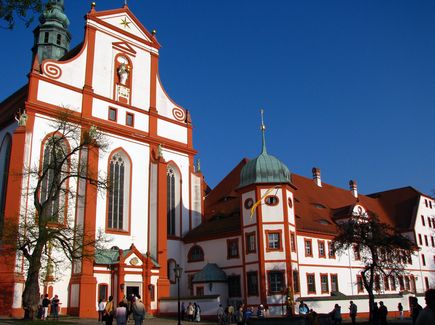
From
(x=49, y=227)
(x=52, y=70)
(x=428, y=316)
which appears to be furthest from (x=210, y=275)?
(x=428, y=316)

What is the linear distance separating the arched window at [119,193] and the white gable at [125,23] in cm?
1144

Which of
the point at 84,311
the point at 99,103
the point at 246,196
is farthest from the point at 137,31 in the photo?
the point at 84,311

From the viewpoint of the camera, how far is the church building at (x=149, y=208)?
34281mm

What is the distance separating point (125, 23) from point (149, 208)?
53.6 feet

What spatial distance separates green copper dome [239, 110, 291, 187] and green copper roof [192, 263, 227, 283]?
22.7ft

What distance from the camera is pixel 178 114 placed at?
4616cm

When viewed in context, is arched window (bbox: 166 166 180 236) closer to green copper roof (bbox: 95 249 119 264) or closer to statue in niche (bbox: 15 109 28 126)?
green copper roof (bbox: 95 249 119 264)

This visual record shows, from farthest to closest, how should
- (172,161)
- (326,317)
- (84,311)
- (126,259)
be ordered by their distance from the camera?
1. (172,161)
2. (126,259)
3. (84,311)
4. (326,317)

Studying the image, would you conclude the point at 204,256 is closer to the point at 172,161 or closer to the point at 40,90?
the point at 172,161

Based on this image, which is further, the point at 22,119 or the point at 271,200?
the point at 271,200

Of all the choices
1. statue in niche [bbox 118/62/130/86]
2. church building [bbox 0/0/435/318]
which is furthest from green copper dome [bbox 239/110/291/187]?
statue in niche [bbox 118/62/130/86]

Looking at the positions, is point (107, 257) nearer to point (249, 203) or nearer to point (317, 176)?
point (249, 203)

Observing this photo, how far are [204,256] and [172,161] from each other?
884 cm

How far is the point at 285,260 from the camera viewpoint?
1428 inches
